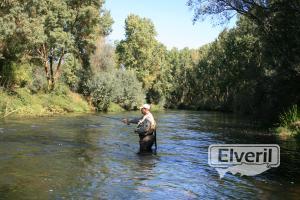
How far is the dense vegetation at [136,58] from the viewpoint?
92.9 feet

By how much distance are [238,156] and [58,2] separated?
34965mm

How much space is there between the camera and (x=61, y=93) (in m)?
50.7

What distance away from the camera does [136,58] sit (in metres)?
91.2

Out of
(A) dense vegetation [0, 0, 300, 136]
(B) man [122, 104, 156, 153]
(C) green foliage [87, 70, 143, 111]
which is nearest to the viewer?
(B) man [122, 104, 156, 153]

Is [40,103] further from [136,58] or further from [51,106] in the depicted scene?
[136,58]

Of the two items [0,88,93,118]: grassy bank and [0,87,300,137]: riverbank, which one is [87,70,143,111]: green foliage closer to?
[0,87,300,137]: riverbank

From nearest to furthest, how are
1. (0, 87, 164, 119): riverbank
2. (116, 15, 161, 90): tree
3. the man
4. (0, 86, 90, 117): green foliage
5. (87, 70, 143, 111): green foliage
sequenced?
the man, (0, 86, 90, 117): green foliage, (0, 87, 164, 119): riverbank, (87, 70, 143, 111): green foliage, (116, 15, 161, 90): tree

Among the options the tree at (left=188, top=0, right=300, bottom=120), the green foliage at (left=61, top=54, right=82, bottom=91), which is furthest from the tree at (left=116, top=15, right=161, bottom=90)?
Result: the tree at (left=188, top=0, right=300, bottom=120)

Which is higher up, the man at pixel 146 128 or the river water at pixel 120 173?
the man at pixel 146 128

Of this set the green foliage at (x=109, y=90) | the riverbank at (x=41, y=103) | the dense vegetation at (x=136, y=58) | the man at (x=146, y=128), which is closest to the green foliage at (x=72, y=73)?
the dense vegetation at (x=136, y=58)

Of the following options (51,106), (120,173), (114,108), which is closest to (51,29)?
(51,106)

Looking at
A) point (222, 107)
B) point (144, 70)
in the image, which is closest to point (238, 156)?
point (222, 107)

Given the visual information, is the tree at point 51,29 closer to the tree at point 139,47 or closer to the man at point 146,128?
the man at point 146,128

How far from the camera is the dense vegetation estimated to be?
2831 centimetres
